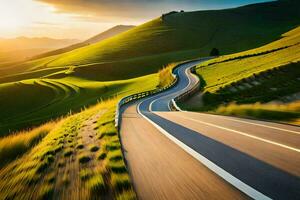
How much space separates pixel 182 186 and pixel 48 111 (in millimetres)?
46429

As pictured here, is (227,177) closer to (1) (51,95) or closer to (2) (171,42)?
(1) (51,95)

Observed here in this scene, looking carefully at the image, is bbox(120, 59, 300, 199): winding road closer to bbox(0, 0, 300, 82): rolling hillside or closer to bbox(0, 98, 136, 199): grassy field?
bbox(0, 98, 136, 199): grassy field

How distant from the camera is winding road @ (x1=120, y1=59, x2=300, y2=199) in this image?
5.01 metres

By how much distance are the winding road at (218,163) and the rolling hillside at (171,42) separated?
77731mm

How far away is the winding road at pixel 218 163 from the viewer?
501cm

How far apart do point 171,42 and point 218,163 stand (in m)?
136

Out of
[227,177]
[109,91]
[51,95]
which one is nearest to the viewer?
[227,177]

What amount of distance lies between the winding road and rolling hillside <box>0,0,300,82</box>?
255ft

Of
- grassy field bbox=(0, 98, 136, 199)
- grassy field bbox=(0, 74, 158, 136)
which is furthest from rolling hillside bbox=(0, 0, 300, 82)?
grassy field bbox=(0, 98, 136, 199)

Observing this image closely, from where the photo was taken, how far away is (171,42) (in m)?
139

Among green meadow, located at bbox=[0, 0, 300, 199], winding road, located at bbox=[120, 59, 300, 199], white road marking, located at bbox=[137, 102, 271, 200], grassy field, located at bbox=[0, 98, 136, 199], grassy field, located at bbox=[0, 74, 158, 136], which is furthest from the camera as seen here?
grassy field, located at bbox=[0, 74, 158, 136]

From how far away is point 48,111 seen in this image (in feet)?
159

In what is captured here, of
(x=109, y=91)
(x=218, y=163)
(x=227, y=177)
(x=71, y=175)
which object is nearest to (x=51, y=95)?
(x=109, y=91)

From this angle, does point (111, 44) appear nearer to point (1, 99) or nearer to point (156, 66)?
point (156, 66)
